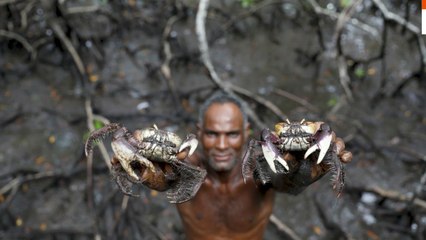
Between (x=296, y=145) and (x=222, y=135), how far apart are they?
704mm

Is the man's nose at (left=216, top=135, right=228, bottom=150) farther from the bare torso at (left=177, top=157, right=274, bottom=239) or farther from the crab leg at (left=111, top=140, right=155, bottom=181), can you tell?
the crab leg at (left=111, top=140, right=155, bottom=181)

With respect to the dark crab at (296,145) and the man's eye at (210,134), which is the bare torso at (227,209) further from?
the dark crab at (296,145)

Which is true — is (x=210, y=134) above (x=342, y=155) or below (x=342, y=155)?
below

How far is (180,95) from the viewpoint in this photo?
15.9 ft

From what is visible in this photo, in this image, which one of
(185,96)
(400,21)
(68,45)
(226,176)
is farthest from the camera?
(185,96)

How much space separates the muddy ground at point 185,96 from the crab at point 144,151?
6.29 feet

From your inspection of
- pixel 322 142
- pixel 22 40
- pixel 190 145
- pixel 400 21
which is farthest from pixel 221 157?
pixel 22 40

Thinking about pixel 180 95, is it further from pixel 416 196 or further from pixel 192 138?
pixel 192 138

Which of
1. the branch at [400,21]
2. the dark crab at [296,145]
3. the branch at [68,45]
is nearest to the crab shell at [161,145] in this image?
the dark crab at [296,145]

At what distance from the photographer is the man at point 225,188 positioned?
2430 millimetres

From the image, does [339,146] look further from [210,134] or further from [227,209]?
[227,209]

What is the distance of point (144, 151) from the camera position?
6.08 feet

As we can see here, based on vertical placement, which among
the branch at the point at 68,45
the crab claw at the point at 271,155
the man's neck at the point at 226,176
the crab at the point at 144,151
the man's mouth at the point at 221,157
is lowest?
the branch at the point at 68,45

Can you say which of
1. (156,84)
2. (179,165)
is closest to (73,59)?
(156,84)
